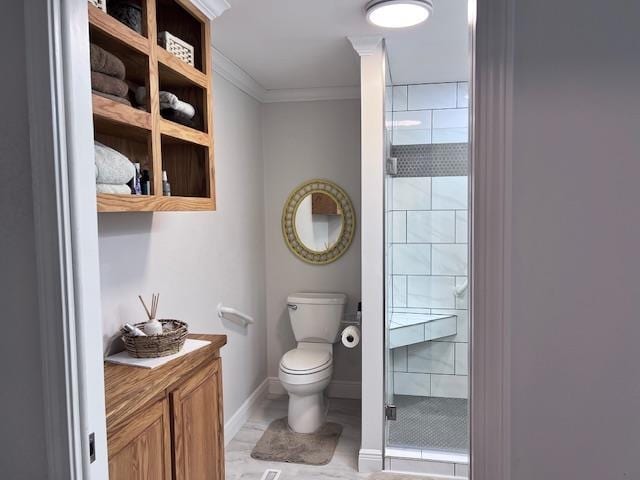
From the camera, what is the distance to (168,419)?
5.28 feet

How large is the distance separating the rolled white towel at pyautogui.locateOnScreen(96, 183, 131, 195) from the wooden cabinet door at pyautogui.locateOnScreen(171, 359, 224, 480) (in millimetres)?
697

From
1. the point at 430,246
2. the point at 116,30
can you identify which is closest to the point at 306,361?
the point at 430,246

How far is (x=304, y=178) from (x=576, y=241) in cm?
289

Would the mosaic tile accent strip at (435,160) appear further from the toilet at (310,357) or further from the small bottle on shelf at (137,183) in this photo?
the small bottle on shelf at (137,183)

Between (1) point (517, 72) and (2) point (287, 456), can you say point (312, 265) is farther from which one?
(1) point (517, 72)

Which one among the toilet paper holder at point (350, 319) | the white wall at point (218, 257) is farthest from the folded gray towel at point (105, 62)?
the toilet paper holder at point (350, 319)

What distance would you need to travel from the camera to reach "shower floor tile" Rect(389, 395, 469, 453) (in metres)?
2.66

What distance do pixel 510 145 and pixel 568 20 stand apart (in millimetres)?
221

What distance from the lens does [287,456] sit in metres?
2.75

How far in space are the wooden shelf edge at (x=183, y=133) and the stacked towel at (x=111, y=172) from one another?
0.22 meters

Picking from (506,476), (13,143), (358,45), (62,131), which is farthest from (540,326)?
(358,45)

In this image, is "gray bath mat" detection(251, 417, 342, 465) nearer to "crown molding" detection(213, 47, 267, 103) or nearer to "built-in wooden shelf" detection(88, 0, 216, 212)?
"built-in wooden shelf" detection(88, 0, 216, 212)

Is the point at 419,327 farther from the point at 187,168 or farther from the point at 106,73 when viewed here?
the point at 106,73

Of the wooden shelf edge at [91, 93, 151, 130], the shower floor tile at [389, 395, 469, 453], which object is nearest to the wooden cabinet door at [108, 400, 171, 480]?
the wooden shelf edge at [91, 93, 151, 130]
